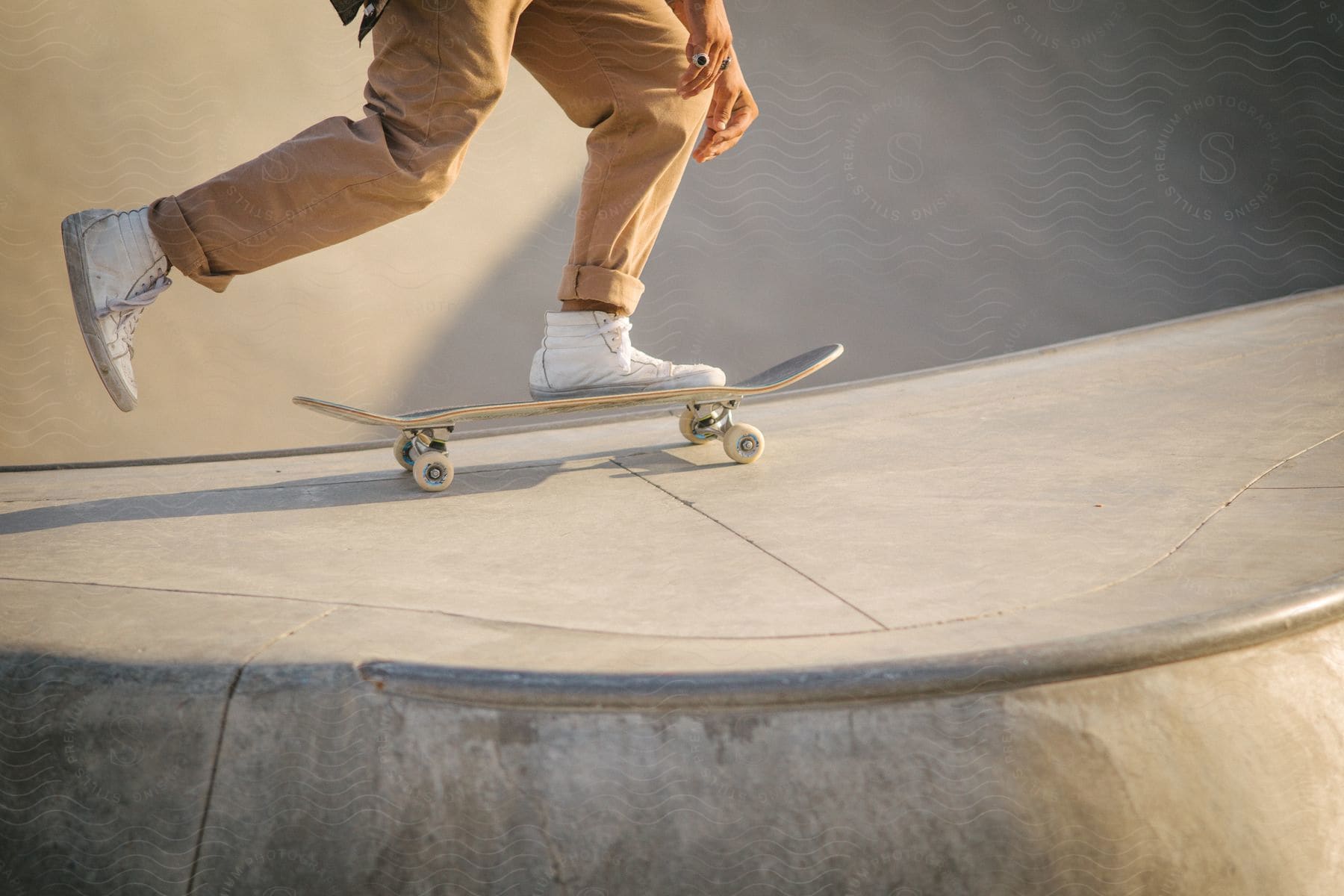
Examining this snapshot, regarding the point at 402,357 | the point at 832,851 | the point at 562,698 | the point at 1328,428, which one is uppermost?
the point at 402,357

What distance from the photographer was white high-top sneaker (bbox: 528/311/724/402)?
208cm

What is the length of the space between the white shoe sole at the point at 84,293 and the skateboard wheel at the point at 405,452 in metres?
0.64

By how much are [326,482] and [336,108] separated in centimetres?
215

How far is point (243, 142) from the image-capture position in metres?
3.64

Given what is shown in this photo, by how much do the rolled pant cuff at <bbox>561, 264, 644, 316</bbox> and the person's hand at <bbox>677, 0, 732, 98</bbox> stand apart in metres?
0.40

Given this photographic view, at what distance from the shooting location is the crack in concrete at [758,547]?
1.19m

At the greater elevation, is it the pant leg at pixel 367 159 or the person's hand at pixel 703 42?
the person's hand at pixel 703 42

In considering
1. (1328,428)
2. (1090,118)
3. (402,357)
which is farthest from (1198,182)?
(402,357)

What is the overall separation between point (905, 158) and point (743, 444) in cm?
307

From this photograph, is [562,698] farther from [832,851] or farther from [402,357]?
[402,357]

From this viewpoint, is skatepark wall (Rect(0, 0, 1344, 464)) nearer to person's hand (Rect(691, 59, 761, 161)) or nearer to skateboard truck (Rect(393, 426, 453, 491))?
skateboard truck (Rect(393, 426, 453, 491))

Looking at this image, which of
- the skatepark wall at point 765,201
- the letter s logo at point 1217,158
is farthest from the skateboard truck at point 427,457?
the letter s logo at point 1217,158

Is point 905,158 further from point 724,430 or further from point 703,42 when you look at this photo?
point 703,42

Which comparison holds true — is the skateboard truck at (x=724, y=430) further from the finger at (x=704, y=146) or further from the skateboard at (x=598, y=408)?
the finger at (x=704, y=146)
